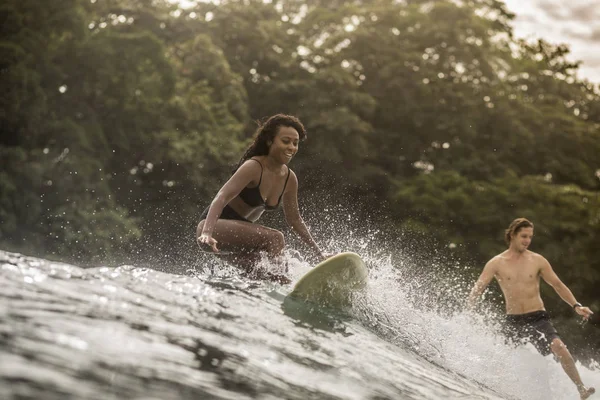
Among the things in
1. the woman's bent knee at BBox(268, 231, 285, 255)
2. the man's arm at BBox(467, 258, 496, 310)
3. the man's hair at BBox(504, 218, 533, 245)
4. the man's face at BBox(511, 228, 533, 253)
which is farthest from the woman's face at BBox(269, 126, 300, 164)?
the man's face at BBox(511, 228, 533, 253)

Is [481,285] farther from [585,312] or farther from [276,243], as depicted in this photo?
[276,243]

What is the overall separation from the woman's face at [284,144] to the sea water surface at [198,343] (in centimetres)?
96

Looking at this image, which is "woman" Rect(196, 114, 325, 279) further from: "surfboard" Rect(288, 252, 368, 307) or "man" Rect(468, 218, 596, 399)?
"man" Rect(468, 218, 596, 399)

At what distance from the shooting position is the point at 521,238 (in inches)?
334

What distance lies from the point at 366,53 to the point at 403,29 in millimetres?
1489

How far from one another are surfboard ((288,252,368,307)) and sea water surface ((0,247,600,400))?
0.12 meters

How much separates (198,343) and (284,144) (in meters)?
2.91

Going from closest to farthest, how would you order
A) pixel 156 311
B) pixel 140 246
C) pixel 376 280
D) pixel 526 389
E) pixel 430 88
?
pixel 156 311, pixel 376 280, pixel 526 389, pixel 140 246, pixel 430 88

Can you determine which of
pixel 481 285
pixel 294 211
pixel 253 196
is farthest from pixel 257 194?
pixel 481 285

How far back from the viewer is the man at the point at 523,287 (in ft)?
27.1

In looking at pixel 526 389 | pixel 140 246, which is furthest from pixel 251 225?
pixel 140 246

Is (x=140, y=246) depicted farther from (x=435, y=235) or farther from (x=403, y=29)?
(x=403, y=29)

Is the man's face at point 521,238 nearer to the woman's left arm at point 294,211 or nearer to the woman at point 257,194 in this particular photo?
the woman's left arm at point 294,211

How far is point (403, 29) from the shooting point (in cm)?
2619
